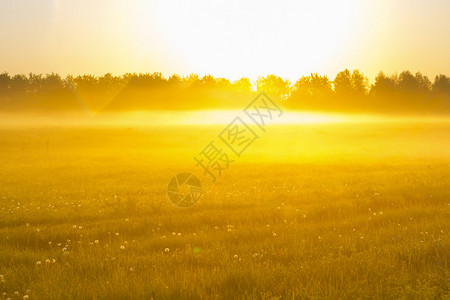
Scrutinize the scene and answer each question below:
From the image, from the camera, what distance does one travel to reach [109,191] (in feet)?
60.9

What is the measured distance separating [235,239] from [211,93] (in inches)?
3769

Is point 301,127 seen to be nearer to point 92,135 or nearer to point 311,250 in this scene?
point 92,135

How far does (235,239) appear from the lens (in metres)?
10.7

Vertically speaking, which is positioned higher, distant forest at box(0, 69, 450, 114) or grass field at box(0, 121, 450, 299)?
distant forest at box(0, 69, 450, 114)

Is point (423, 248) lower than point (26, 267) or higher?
lower

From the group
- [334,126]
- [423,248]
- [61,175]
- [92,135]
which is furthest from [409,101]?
[423,248]

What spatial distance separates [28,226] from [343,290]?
28.9ft

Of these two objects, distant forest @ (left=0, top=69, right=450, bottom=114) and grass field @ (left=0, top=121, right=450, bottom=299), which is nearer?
grass field @ (left=0, top=121, right=450, bottom=299)

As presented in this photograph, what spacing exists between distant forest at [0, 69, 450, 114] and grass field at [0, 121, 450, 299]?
7719 centimetres

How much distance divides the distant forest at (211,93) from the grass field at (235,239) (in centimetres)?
7719

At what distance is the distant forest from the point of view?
93.7 meters

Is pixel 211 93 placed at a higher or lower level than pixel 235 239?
higher

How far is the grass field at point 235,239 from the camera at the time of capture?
24.3 feet

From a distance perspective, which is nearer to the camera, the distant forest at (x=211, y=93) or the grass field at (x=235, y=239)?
the grass field at (x=235, y=239)
